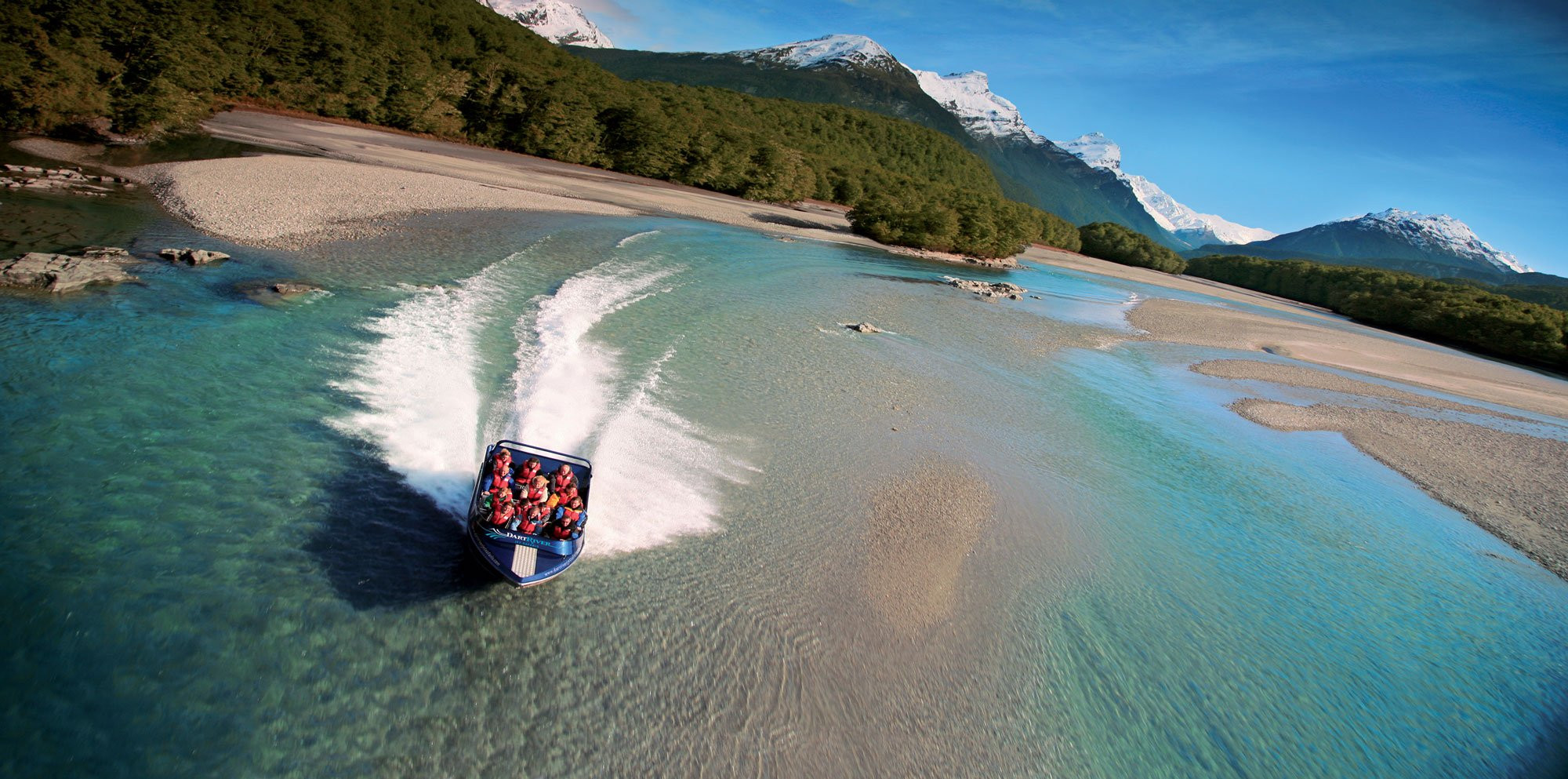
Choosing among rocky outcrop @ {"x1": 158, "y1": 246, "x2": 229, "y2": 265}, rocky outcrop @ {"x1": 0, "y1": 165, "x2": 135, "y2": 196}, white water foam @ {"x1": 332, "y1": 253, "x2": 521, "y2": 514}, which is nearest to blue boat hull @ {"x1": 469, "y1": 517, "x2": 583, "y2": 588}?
white water foam @ {"x1": 332, "y1": 253, "x2": 521, "y2": 514}

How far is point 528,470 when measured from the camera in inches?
454

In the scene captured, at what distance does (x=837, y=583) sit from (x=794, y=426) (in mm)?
6511

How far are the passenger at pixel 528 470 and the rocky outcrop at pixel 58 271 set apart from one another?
50.1ft

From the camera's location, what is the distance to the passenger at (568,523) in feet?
35.1

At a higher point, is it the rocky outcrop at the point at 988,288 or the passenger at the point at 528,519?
the rocky outcrop at the point at 988,288

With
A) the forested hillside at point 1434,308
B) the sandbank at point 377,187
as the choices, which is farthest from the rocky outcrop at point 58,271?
the forested hillside at point 1434,308

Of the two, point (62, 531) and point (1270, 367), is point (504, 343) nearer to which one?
point (62, 531)

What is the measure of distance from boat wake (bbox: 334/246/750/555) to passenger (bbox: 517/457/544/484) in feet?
4.39

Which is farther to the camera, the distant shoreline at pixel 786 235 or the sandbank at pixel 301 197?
the sandbank at pixel 301 197

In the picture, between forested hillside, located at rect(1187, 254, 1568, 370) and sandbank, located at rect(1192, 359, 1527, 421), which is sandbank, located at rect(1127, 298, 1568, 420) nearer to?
sandbank, located at rect(1192, 359, 1527, 421)

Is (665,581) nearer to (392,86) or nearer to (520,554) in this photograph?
(520,554)

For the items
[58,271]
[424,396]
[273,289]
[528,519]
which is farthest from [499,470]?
[58,271]

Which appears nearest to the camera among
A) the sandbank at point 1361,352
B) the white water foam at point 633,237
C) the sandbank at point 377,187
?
the sandbank at point 377,187

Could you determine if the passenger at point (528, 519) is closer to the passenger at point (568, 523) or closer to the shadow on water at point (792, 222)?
the passenger at point (568, 523)
